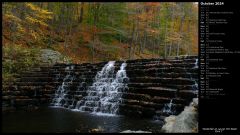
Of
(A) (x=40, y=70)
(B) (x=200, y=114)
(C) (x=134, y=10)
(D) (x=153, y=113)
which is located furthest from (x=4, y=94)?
(C) (x=134, y=10)

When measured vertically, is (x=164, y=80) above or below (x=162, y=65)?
below

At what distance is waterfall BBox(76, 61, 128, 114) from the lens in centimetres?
1291

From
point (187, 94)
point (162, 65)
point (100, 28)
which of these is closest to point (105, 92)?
point (162, 65)

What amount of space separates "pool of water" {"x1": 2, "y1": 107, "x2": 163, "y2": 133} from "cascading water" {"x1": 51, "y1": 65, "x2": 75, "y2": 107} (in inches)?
98.9

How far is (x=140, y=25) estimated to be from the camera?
1025 inches

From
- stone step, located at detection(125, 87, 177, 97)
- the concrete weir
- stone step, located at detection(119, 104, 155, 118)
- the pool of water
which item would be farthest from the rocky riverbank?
stone step, located at detection(125, 87, 177, 97)

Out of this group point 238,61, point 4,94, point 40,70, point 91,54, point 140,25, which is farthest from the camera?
point 140,25

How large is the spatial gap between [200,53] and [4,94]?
10.2 metres

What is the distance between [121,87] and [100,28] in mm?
11961

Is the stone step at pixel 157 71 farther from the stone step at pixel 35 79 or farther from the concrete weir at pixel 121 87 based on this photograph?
the stone step at pixel 35 79

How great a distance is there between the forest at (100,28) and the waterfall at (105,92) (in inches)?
220

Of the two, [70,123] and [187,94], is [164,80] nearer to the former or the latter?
[187,94]

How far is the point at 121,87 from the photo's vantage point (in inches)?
529

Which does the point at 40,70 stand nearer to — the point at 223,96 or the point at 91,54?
the point at 91,54
